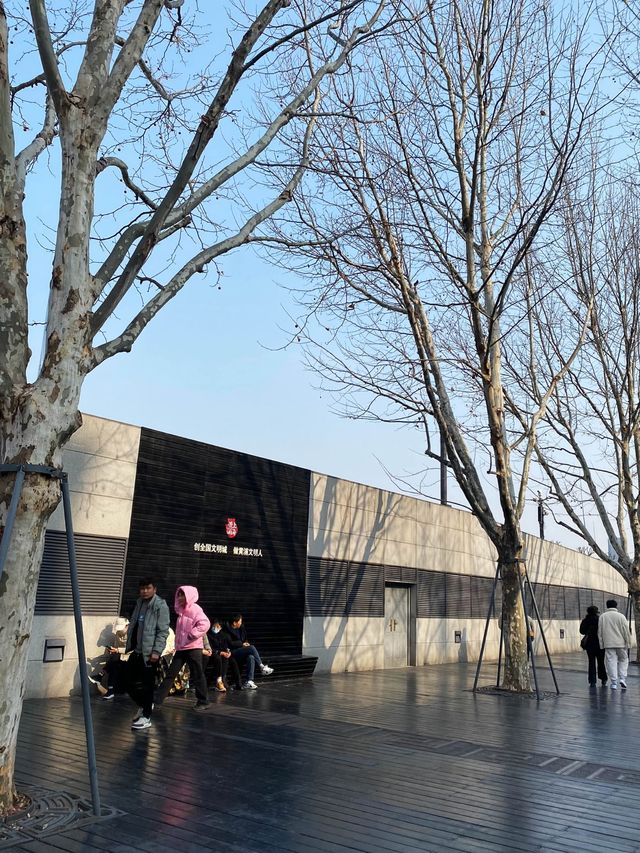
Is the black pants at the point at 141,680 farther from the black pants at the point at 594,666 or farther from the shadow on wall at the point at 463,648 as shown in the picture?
the shadow on wall at the point at 463,648

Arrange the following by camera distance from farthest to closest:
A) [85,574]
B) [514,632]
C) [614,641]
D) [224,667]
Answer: [614,641] < [514,632] < [224,667] < [85,574]

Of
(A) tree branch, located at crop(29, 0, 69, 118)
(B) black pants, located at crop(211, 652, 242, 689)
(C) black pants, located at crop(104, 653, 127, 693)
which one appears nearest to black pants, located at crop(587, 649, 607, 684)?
(B) black pants, located at crop(211, 652, 242, 689)

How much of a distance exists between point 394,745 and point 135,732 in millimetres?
2860

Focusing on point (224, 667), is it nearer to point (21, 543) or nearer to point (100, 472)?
point (100, 472)

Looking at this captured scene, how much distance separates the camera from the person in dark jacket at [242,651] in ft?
42.0

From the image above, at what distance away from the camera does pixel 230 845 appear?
14.4ft

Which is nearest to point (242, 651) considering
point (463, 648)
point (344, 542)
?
point (344, 542)

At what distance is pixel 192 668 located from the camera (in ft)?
30.7

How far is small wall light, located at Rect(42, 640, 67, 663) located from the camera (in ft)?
34.1

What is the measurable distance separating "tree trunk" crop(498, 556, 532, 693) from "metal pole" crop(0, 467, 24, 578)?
33.5 feet

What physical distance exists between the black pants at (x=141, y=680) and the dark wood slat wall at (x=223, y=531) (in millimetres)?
3188

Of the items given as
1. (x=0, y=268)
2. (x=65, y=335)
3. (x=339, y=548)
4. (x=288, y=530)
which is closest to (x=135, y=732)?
(x=65, y=335)

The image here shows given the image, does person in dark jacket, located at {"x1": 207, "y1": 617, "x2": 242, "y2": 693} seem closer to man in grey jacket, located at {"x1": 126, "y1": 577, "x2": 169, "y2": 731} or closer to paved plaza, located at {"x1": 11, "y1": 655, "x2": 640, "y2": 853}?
paved plaza, located at {"x1": 11, "y1": 655, "x2": 640, "y2": 853}

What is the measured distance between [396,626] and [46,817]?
1482cm
